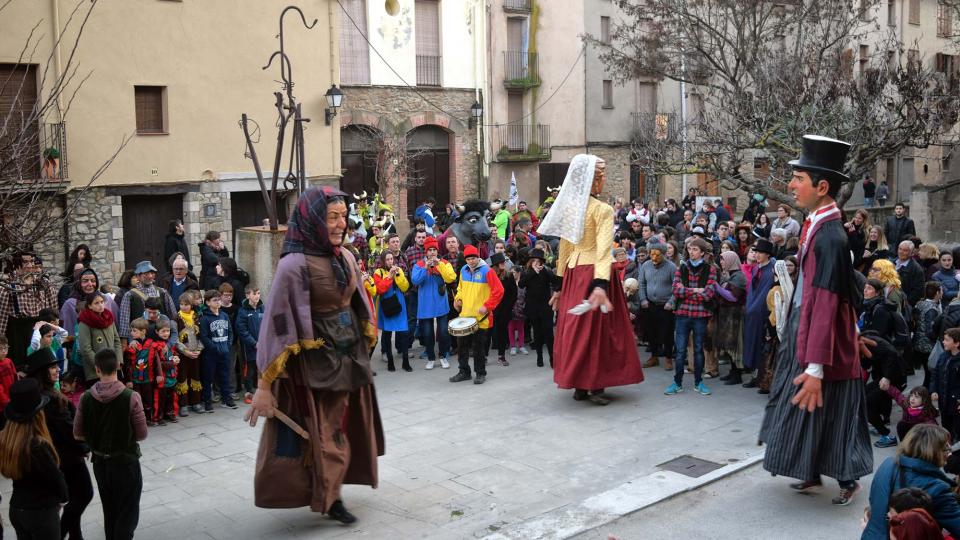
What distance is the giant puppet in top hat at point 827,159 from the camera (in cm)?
686

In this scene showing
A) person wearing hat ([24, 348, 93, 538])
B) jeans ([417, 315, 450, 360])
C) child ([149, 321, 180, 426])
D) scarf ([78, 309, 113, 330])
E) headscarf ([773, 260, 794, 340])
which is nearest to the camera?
person wearing hat ([24, 348, 93, 538])

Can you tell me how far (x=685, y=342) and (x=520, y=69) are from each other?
2104cm

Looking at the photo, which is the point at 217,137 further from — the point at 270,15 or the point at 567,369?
the point at 567,369

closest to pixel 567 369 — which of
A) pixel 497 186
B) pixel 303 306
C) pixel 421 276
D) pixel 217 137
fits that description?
pixel 421 276

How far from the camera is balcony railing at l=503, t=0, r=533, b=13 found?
97.1 ft

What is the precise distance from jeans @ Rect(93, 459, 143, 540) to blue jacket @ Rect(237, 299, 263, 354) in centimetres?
430

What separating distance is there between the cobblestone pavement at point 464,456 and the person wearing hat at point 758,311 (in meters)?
0.39

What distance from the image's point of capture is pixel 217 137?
A: 21031mm

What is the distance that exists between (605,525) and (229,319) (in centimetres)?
531

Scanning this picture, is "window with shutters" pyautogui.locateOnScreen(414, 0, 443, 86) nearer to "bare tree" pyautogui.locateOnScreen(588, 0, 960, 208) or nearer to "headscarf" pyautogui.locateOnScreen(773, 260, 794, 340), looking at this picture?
"bare tree" pyautogui.locateOnScreen(588, 0, 960, 208)

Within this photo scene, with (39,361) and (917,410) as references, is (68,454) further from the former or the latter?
(917,410)

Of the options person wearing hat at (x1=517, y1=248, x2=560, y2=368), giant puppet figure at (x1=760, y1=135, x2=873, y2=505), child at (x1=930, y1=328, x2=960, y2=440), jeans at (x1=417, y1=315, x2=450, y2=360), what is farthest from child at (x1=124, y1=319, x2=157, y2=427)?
child at (x1=930, y1=328, x2=960, y2=440)

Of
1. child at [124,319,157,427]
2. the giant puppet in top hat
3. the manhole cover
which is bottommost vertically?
the manhole cover

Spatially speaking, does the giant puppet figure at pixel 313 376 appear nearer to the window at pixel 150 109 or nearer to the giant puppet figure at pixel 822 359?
the giant puppet figure at pixel 822 359
